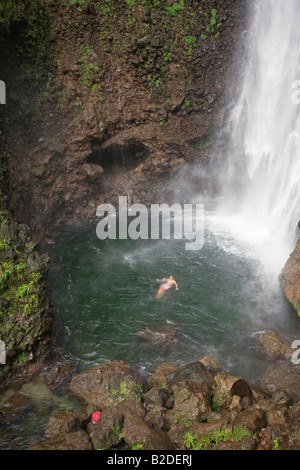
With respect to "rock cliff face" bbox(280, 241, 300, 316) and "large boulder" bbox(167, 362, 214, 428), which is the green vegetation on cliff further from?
"rock cliff face" bbox(280, 241, 300, 316)

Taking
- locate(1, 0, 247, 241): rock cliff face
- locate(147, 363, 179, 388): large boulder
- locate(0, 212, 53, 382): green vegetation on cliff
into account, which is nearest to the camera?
locate(147, 363, 179, 388): large boulder

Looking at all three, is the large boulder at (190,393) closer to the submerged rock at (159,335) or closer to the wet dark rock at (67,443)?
the submerged rock at (159,335)

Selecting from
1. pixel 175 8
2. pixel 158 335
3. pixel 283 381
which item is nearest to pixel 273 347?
pixel 283 381

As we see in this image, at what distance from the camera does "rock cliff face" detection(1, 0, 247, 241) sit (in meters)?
16.1

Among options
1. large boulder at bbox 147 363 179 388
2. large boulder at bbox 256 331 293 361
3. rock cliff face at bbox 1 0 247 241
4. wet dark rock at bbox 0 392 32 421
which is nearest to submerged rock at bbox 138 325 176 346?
large boulder at bbox 147 363 179 388

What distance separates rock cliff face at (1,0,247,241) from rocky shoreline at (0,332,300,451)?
8913mm

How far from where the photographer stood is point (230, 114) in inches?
718

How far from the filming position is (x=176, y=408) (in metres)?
7.75

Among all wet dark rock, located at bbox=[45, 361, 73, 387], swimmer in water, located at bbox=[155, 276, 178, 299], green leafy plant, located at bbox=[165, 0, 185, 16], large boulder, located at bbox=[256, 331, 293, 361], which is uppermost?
green leafy plant, located at bbox=[165, 0, 185, 16]

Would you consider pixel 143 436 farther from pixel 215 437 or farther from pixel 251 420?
pixel 251 420

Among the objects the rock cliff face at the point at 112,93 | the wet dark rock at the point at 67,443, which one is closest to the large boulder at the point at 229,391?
the wet dark rock at the point at 67,443

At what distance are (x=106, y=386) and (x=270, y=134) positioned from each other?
14.4m
